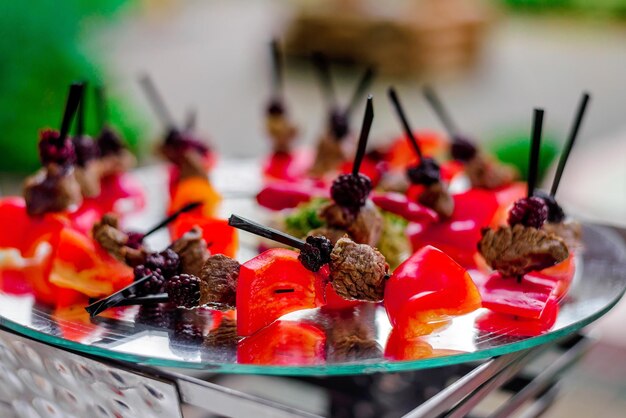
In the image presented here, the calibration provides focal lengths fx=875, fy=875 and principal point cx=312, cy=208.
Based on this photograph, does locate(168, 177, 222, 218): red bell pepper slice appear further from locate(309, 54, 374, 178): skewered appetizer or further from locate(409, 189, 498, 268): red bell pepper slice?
locate(409, 189, 498, 268): red bell pepper slice

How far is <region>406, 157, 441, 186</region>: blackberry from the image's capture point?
164 cm

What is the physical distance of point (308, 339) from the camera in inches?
48.3

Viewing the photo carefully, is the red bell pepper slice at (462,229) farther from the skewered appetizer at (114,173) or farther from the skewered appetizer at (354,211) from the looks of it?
the skewered appetizer at (114,173)

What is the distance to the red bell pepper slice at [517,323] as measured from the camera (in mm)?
1260

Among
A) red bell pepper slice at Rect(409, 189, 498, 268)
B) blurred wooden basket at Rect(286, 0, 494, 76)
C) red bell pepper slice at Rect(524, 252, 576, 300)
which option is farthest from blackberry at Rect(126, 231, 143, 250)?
blurred wooden basket at Rect(286, 0, 494, 76)

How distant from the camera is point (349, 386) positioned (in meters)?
1.96

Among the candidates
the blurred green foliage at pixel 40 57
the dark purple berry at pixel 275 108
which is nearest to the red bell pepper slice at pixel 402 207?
the dark purple berry at pixel 275 108

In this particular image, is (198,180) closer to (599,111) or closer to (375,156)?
(375,156)

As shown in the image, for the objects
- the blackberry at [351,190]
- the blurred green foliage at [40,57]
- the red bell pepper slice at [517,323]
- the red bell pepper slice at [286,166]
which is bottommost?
the red bell pepper slice at [517,323]

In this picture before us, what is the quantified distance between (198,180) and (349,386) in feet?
1.87

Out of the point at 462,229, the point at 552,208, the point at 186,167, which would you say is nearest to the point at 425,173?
A: the point at 462,229

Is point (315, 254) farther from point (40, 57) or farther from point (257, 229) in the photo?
point (40, 57)

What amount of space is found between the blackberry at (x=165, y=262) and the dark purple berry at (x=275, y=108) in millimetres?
918

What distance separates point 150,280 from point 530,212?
0.61 m
